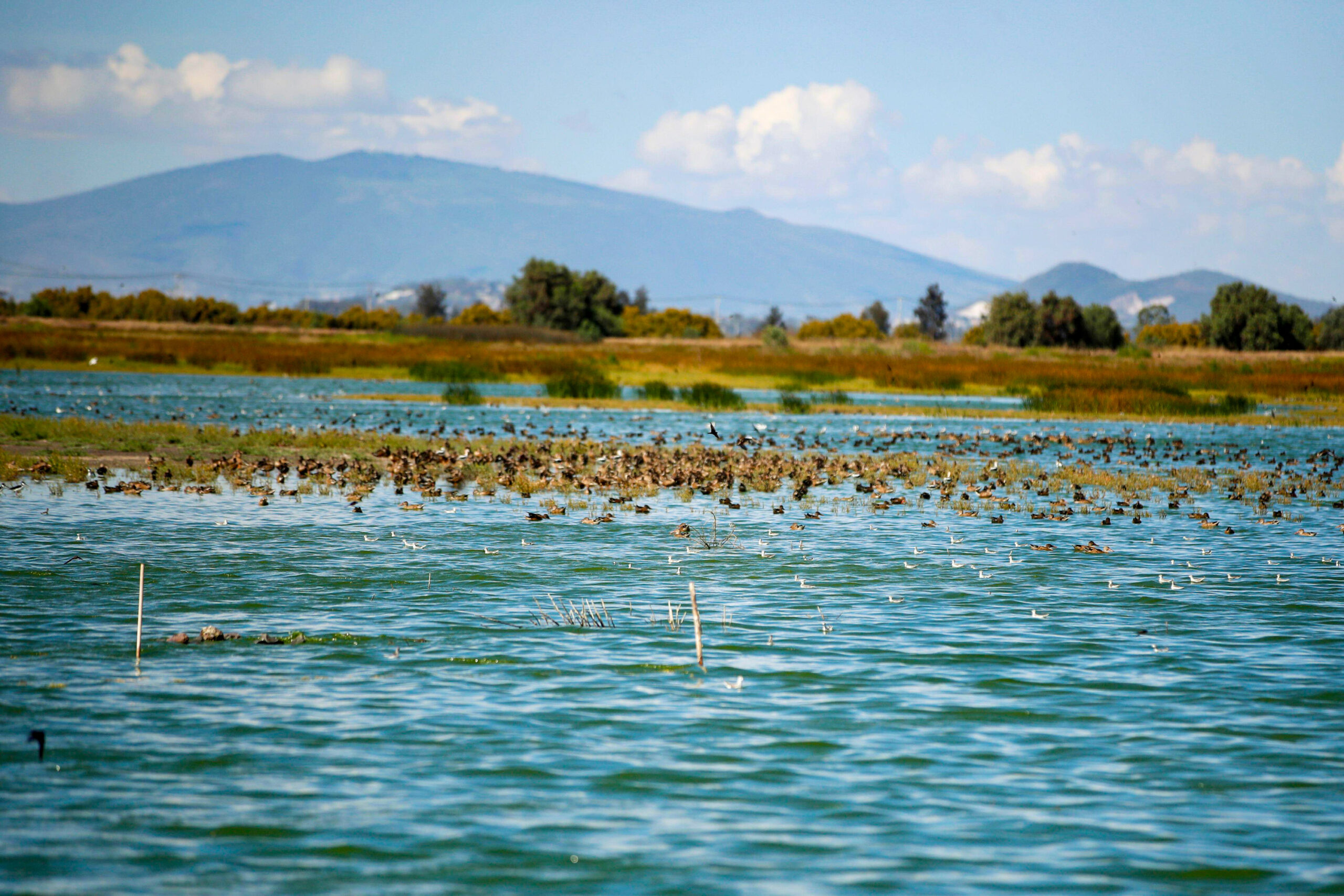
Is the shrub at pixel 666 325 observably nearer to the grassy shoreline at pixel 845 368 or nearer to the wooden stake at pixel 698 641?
the grassy shoreline at pixel 845 368

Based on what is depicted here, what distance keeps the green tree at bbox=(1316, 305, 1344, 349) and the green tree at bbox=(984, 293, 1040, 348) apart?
2842 cm

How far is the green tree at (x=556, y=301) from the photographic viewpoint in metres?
147

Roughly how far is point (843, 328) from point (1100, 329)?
5162 cm

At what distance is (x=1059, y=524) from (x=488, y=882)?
58.0 feet

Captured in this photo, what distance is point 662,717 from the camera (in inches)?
421

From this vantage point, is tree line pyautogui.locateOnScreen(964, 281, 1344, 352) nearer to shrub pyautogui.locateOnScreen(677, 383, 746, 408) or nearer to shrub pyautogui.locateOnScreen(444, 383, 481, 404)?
shrub pyautogui.locateOnScreen(677, 383, 746, 408)

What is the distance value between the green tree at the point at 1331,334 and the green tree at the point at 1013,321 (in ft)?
93.2

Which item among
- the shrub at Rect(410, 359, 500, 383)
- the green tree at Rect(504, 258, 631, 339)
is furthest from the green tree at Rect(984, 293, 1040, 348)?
the shrub at Rect(410, 359, 500, 383)

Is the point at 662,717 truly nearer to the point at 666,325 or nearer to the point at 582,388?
the point at 582,388

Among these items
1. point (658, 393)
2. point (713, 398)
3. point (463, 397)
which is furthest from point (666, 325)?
point (463, 397)

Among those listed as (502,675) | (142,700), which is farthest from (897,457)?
(142,700)

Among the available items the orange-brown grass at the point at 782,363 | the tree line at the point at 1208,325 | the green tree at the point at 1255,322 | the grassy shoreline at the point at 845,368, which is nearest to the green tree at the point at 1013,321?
the tree line at the point at 1208,325

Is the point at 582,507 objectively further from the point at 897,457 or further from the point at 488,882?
the point at 488,882

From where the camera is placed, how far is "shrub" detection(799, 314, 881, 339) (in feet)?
A: 573
